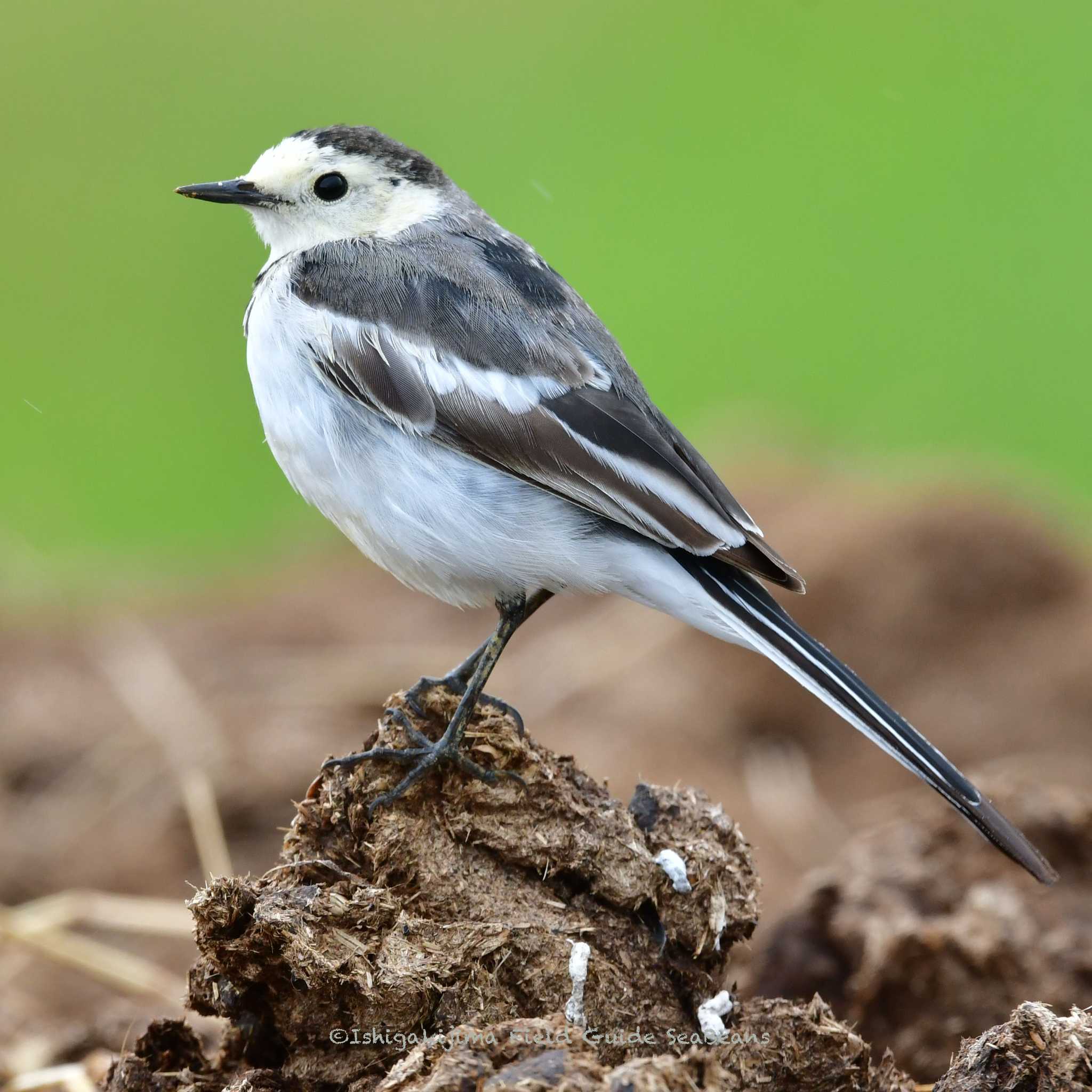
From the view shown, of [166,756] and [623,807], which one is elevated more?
[166,756]

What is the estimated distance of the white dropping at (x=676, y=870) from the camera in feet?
10.8

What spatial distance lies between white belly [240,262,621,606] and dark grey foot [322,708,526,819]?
0.62m

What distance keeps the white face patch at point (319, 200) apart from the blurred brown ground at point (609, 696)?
2.39 meters

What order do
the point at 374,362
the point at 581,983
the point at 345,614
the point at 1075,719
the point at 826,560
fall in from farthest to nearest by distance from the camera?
the point at 345,614
the point at 826,560
the point at 1075,719
the point at 374,362
the point at 581,983

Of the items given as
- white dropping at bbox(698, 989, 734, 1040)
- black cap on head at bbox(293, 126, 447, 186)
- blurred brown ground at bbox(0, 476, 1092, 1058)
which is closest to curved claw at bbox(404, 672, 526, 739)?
white dropping at bbox(698, 989, 734, 1040)

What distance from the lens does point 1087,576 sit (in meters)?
8.34

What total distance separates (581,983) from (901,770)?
4429mm

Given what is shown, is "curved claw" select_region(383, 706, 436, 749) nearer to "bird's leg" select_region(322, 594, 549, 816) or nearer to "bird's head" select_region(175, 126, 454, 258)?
"bird's leg" select_region(322, 594, 549, 816)

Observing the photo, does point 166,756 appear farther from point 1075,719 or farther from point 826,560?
point 1075,719

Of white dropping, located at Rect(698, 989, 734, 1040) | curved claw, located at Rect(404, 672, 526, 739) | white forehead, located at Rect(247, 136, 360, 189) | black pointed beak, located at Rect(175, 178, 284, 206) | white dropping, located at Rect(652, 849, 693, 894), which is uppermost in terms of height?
white forehead, located at Rect(247, 136, 360, 189)

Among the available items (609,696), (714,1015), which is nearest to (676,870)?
(714,1015)

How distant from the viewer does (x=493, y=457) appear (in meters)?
4.04

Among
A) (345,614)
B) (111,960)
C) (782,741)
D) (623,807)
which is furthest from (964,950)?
(345,614)

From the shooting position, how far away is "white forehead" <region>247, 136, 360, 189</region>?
15.3 feet
